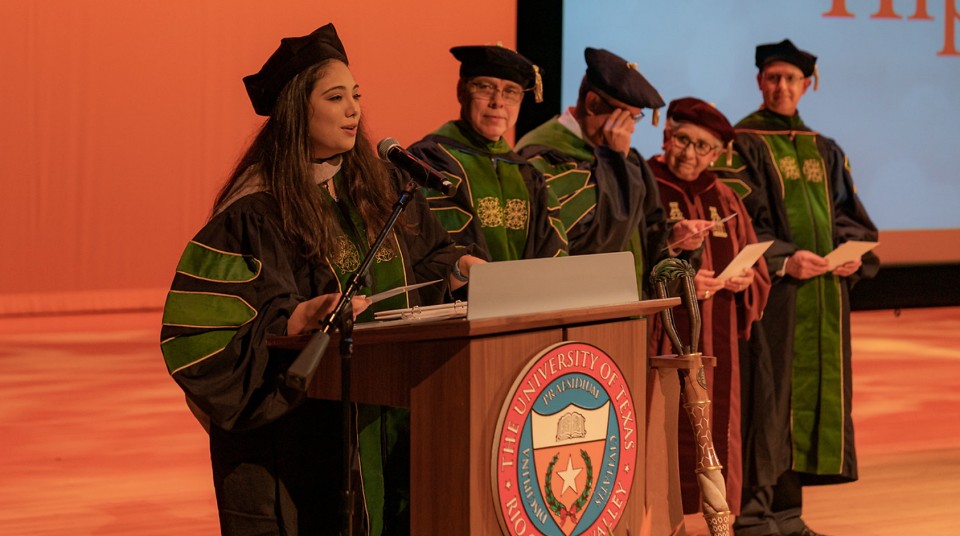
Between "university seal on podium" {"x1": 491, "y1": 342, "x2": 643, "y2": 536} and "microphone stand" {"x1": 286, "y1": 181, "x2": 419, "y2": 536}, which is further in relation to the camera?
"university seal on podium" {"x1": 491, "y1": 342, "x2": 643, "y2": 536}

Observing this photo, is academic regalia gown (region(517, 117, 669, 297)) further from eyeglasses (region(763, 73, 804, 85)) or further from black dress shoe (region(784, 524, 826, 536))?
black dress shoe (region(784, 524, 826, 536))

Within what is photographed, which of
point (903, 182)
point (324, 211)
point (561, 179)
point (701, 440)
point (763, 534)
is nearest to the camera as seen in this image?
point (324, 211)

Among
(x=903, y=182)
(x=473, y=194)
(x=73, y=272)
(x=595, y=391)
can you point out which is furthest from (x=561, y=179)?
(x=903, y=182)

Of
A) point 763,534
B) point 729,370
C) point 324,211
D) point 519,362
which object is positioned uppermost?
point 324,211

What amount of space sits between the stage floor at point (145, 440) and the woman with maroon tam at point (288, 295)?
6.29ft

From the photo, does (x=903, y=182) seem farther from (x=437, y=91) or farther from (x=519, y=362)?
(x=519, y=362)

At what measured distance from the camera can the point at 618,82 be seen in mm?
4238

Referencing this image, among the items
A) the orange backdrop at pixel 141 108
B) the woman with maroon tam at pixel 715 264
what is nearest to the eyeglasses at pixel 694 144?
the woman with maroon tam at pixel 715 264

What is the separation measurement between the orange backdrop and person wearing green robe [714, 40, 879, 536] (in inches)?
136

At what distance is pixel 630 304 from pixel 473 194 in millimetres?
1477

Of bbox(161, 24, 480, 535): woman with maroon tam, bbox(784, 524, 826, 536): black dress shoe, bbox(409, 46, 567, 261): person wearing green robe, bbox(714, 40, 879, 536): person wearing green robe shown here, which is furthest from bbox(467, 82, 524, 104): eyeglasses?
bbox(784, 524, 826, 536): black dress shoe

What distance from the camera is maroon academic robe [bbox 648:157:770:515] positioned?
4.45 meters

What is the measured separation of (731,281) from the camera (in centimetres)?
439

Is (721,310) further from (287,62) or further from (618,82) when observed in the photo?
(287,62)
